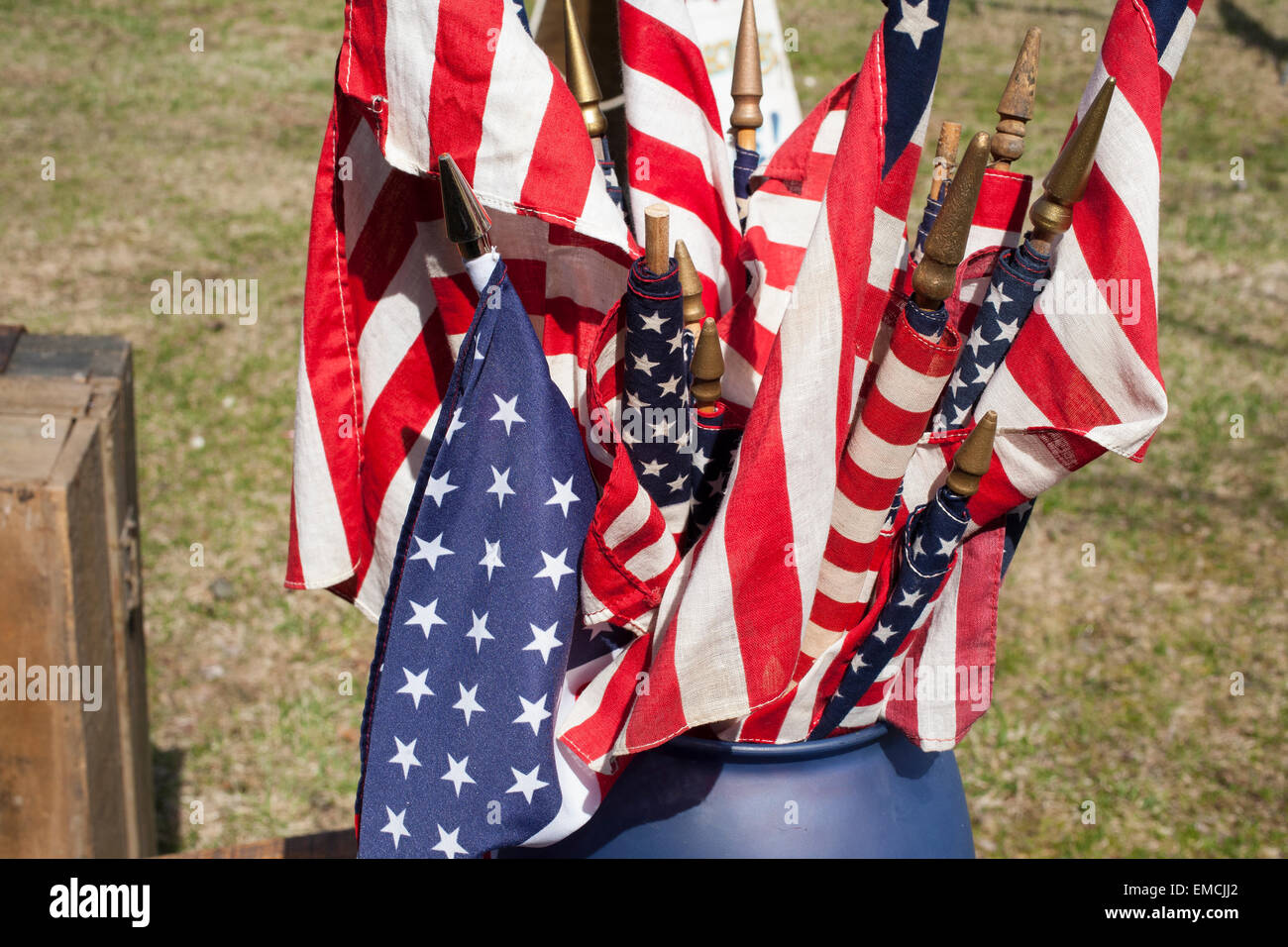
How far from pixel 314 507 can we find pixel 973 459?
2.46ft

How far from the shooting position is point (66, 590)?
176 centimetres

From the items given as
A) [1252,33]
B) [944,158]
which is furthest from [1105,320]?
[1252,33]

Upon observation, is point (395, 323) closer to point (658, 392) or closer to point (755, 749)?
point (658, 392)

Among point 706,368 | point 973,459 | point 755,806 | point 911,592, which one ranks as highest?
point 706,368

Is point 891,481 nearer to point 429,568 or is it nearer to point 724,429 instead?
point 724,429

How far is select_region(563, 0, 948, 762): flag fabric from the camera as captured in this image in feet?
3.15

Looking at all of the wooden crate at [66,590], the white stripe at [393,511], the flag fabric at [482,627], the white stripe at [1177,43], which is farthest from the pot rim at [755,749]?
the wooden crate at [66,590]

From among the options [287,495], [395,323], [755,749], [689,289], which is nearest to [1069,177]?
[689,289]

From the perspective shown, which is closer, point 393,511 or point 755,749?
point 755,749

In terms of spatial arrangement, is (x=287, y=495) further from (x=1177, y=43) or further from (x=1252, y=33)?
(x=1252, y=33)

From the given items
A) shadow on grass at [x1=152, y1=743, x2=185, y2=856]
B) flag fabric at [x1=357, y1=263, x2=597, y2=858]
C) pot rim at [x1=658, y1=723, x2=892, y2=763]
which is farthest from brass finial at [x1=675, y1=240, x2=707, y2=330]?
shadow on grass at [x1=152, y1=743, x2=185, y2=856]

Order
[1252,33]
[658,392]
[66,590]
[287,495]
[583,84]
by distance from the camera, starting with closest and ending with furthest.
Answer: [658,392], [583,84], [66,590], [287,495], [1252,33]

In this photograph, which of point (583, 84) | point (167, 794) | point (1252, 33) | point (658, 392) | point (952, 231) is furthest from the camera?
point (1252, 33)

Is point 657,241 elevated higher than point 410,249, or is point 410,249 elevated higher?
point 410,249
